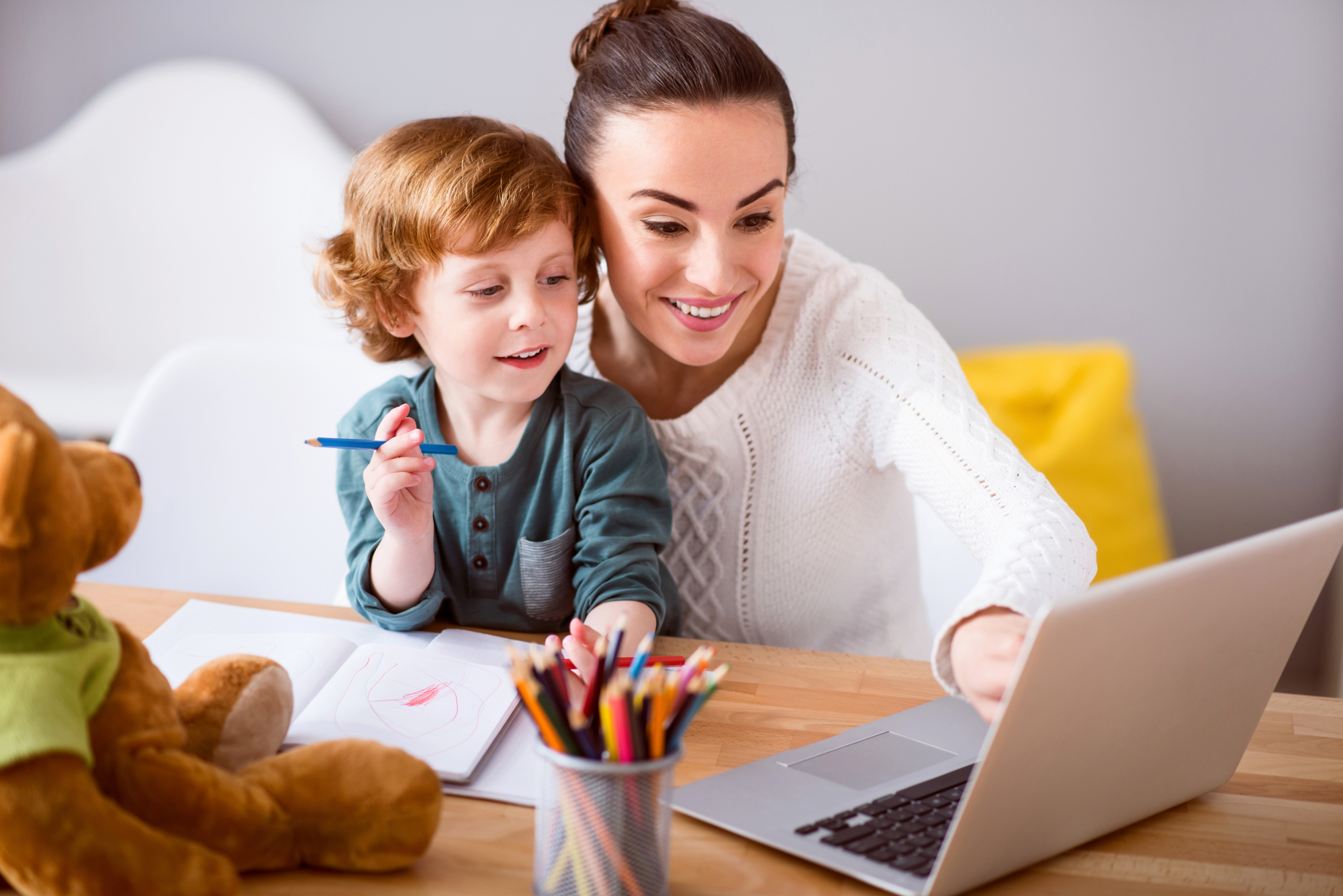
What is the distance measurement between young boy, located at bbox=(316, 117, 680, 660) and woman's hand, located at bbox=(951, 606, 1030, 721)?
31cm

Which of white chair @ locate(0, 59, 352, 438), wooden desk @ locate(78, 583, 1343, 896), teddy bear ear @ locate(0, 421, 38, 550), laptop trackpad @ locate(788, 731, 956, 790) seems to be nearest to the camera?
teddy bear ear @ locate(0, 421, 38, 550)

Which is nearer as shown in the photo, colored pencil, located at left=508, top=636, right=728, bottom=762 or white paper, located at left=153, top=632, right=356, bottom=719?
colored pencil, located at left=508, top=636, right=728, bottom=762

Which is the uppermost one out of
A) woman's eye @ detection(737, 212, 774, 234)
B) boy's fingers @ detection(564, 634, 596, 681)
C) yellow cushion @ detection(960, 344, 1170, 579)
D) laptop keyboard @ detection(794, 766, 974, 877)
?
woman's eye @ detection(737, 212, 774, 234)

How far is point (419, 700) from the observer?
867mm

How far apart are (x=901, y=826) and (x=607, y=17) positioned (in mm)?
875

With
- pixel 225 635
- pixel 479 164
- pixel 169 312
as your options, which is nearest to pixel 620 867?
pixel 225 635

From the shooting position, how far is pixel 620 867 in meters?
0.61

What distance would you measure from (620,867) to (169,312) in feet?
7.26

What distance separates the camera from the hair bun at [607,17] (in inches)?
46.9

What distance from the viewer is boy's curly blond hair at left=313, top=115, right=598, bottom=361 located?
0.97m

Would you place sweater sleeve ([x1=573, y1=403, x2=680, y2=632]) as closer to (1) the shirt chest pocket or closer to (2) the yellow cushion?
(1) the shirt chest pocket

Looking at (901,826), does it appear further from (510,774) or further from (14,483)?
(14,483)

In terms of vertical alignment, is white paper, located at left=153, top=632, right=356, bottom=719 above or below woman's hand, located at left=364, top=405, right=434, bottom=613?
below

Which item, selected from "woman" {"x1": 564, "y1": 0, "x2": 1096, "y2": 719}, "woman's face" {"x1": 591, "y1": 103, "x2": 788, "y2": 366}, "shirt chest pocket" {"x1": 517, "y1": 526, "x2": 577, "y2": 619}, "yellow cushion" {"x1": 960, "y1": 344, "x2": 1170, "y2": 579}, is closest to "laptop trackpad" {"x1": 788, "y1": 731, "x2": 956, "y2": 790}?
"woman" {"x1": 564, "y1": 0, "x2": 1096, "y2": 719}
